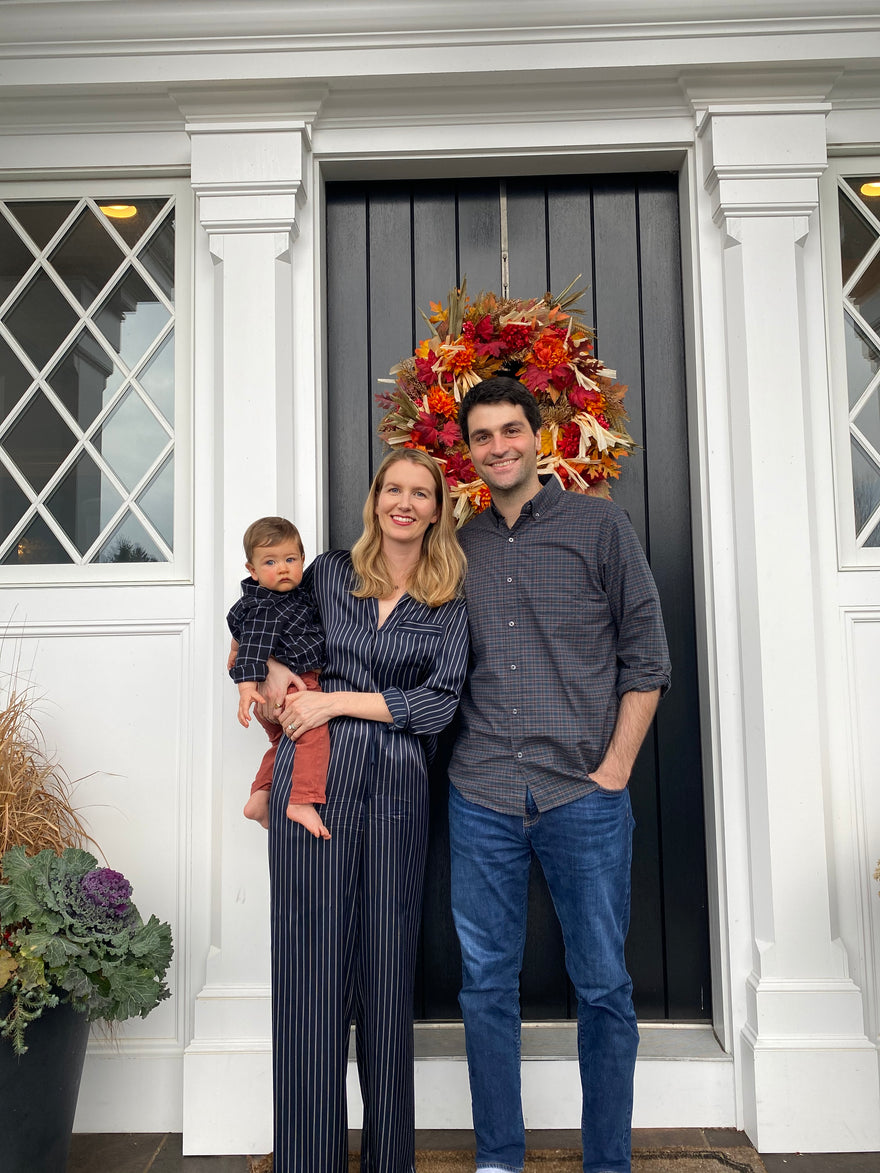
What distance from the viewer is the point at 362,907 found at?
6.30 feet

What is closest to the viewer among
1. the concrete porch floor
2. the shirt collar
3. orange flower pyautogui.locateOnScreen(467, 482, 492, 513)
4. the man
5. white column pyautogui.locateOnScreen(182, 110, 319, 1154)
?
the man

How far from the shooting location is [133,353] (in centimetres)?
277

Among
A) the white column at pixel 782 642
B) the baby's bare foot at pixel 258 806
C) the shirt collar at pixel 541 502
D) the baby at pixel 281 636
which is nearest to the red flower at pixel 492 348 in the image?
the shirt collar at pixel 541 502

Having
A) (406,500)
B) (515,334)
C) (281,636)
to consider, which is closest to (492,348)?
(515,334)

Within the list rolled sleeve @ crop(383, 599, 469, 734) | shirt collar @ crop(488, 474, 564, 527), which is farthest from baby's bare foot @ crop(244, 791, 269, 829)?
shirt collar @ crop(488, 474, 564, 527)

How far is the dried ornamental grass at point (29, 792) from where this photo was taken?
2215 mm

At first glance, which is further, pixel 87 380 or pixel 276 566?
pixel 87 380

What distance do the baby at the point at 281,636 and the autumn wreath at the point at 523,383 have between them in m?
0.61

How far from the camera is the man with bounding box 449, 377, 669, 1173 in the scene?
1.97 meters

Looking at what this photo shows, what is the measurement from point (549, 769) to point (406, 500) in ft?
2.32

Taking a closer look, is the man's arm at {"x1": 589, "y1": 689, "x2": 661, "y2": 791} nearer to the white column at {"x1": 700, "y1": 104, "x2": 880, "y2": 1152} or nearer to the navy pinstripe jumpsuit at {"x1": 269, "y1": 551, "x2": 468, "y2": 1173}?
the navy pinstripe jumpsuit at {"x1": 269, "y1": 551, "x2": 468, "y2": 1173}

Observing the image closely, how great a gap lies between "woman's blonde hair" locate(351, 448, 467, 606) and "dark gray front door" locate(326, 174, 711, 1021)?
0.70 metres

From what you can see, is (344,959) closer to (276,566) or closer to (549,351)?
(276,566)

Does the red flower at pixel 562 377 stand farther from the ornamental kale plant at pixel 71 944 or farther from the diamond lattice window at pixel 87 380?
the ornamental kale plant at pixel 71 944
